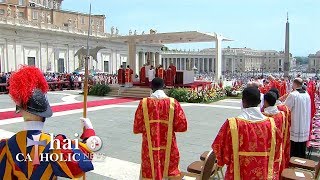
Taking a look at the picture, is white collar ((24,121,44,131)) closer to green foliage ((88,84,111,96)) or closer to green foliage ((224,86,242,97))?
green foliage ((88,84,111,96))

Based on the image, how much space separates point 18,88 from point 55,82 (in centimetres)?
2597

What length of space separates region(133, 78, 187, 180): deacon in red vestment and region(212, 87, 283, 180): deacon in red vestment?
60.7 inches

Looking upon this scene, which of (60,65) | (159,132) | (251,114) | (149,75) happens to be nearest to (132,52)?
(149,75)

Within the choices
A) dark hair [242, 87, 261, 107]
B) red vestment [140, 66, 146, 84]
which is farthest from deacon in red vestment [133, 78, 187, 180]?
red vestment [140, 66, 146, 84]

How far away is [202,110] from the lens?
1540cm

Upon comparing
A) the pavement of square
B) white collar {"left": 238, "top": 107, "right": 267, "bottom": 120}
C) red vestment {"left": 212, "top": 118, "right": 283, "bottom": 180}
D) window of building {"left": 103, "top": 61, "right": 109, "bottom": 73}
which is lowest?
the pavement of square

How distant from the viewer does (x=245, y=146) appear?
350cm

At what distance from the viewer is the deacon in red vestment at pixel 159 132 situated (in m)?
5.05

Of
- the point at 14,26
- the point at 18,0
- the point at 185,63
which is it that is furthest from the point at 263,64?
the point at 14,26

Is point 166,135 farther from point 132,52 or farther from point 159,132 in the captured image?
point 132,52

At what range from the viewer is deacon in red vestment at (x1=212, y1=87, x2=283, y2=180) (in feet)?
11.4

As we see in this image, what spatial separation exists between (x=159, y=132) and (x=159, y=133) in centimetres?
1

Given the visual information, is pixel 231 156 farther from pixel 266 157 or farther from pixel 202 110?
pixel 202 110

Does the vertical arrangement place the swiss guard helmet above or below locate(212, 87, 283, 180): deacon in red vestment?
above
